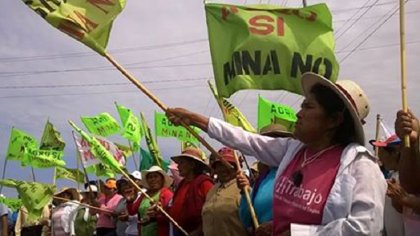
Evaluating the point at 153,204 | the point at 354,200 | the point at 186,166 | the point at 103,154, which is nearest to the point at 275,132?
the point at 186,166

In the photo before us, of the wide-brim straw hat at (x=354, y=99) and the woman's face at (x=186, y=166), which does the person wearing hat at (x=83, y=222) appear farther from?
the wide-brim straw hat at (x=354, y=99)

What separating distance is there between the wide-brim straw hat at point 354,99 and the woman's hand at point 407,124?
18 centimetres

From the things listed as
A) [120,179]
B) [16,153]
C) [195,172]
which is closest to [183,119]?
[195,172]

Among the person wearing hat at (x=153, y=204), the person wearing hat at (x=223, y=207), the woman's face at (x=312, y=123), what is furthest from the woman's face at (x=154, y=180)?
the woman's face at (x=312, y=123)

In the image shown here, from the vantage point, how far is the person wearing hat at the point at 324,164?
2777mm

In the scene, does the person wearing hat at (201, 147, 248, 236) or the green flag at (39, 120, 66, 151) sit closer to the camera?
the person wearing hat at (201, 147, 248, 236)

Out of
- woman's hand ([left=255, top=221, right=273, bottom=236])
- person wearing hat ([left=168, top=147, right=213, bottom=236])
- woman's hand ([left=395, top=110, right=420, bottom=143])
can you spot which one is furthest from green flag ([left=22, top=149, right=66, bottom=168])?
woman's hand ([left=395, top=110, right=420, bottom=143])

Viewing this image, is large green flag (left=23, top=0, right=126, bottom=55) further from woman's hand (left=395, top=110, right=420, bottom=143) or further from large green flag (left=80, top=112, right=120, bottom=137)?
large green flag (left=80, top=112, right=120, bottom=137)

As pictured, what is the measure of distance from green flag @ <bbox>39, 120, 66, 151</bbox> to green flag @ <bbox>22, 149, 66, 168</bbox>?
392 mm

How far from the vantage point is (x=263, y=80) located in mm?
4500

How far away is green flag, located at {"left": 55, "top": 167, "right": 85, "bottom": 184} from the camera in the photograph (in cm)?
1339

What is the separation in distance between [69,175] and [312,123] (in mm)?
11194

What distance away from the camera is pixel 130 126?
1303 cm

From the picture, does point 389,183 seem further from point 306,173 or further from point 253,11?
point 253,11
